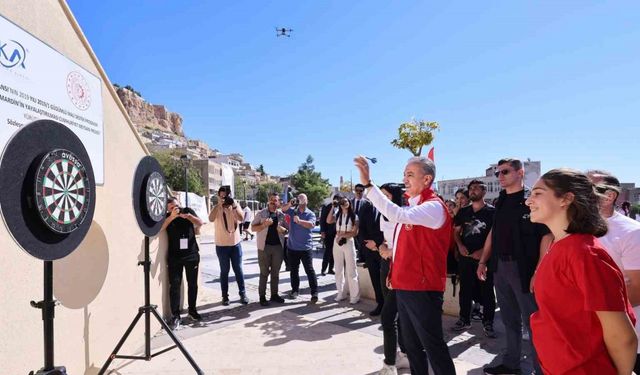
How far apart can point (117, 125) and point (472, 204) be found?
187 inches

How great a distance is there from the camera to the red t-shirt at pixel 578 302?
1.55 metres

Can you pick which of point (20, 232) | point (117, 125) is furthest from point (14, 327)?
point (117, 125)

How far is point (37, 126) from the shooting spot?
77.3 inches

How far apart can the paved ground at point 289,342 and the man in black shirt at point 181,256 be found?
36 cm

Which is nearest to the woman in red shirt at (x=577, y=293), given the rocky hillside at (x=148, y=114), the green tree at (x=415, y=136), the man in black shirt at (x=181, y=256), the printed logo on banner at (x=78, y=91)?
the printed logo on banner at (x=78, y=91)

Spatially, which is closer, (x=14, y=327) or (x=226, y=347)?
(x=14, y=327)

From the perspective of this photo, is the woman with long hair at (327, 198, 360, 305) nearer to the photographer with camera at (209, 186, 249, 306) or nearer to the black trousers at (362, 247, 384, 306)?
the black trousers at (362, 247, 384, 306)

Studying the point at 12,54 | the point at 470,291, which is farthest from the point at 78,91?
the point at 470,291

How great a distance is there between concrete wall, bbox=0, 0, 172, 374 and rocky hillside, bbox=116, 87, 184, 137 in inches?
5303

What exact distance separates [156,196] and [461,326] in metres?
4.20

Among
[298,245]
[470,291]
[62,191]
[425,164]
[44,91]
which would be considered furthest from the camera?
[298,245]

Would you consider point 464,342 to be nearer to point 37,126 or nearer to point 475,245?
point 475,245

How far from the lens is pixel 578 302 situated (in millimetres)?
1624

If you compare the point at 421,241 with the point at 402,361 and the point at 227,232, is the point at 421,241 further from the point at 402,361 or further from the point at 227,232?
the point at 227,232
